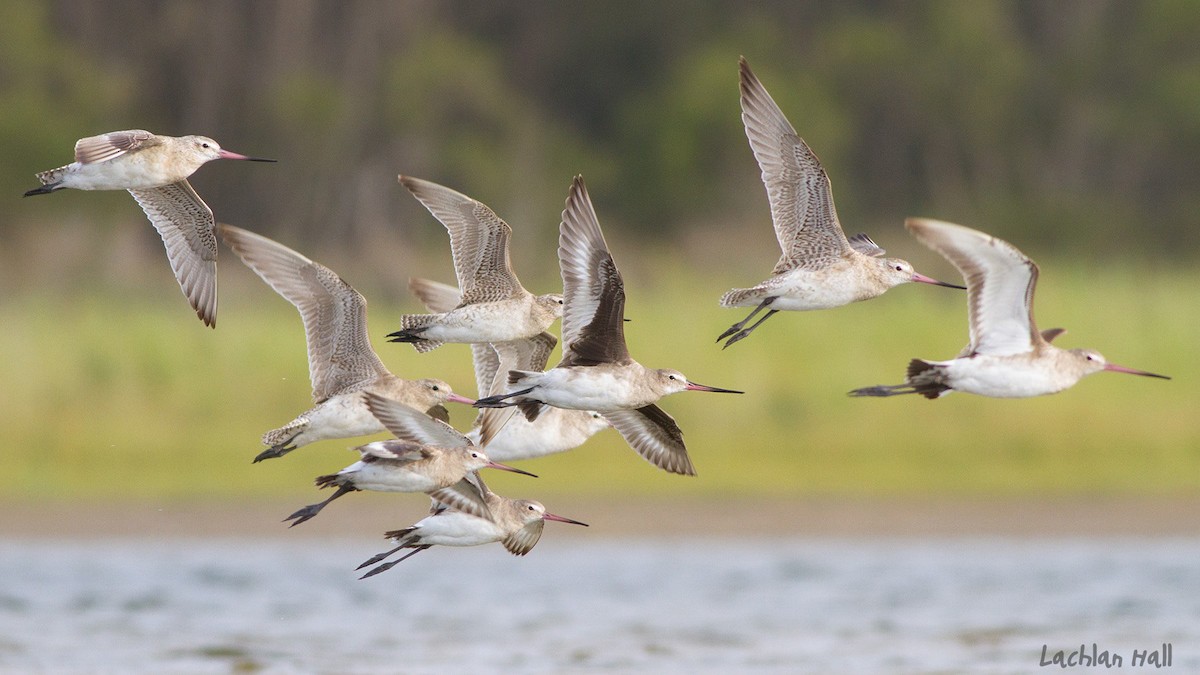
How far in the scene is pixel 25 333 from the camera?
2109 cm

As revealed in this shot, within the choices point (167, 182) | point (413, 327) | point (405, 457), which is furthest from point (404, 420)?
point (167, 182)

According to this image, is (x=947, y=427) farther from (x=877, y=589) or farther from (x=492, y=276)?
(x=492, y=276)

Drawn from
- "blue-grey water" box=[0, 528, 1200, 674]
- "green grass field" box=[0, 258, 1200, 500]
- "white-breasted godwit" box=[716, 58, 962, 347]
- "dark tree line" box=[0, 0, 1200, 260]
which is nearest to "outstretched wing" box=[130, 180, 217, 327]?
"white-breasted godwit" box=[716, 58, 962, 347]

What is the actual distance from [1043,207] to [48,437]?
21694 millimetres

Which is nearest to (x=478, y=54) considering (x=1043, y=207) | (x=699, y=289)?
(x=1043, y=207)

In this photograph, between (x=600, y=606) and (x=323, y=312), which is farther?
(x=600, y=606)

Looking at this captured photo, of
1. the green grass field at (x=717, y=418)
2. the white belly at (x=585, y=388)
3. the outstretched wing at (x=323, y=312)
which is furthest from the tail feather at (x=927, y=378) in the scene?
the green grass field at (x=717, y=418)

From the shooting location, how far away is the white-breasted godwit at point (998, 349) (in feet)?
32.8

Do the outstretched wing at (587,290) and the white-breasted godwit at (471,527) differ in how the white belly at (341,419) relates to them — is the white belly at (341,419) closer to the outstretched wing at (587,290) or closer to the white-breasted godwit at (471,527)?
the white-breasted godwit at (471,527)

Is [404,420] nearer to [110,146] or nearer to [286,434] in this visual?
[286,434]

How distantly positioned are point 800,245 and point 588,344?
179 centimetres

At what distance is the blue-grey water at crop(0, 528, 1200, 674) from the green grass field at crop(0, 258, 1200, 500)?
0.85m

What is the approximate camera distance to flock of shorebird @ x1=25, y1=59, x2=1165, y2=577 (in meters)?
9.83

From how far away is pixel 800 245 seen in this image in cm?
1116
